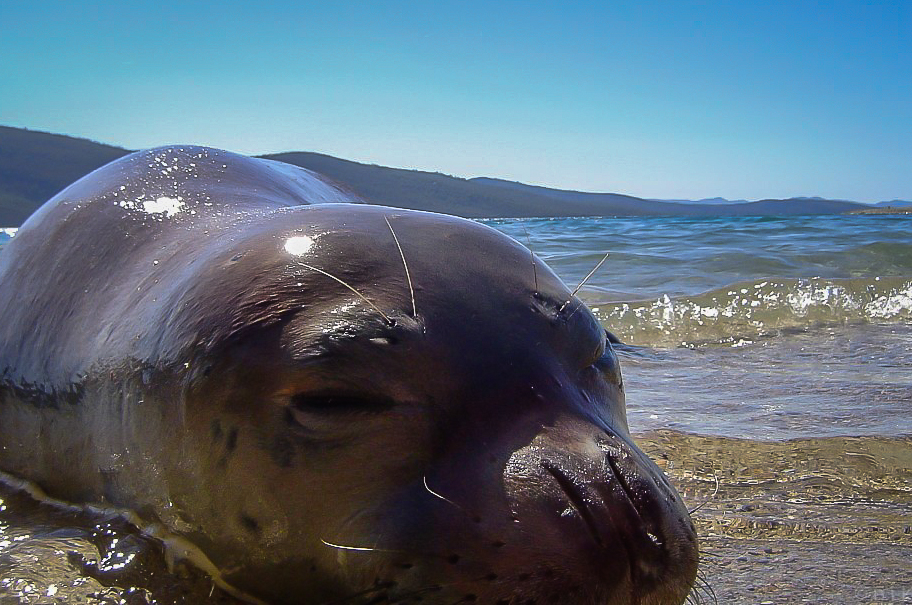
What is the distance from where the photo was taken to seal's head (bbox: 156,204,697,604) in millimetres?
1604

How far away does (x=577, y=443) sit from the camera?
173 centimetres

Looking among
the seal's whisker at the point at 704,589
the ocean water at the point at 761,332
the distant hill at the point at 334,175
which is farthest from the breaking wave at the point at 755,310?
the distant hill at the point at 334,175

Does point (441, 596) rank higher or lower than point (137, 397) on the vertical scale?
lower

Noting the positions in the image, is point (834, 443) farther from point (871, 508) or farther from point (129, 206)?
point (129, 206)

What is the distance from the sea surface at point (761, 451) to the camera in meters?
2.11

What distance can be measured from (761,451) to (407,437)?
6.44 ft

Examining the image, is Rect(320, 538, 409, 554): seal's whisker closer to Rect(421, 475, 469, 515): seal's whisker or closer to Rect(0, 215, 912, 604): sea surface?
Rect(421, 475, 469, 515): seal's whisker

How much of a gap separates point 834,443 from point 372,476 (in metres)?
2.21

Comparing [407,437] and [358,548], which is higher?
[407,437]

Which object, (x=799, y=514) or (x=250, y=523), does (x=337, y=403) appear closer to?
(x=250, y=523)

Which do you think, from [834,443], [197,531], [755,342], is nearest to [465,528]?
[197,531]

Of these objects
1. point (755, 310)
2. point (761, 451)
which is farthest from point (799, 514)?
point (755, 310)

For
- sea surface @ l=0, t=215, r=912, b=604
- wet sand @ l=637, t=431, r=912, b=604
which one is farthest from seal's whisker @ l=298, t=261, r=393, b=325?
wet sand @ l=637, t=431, r=912, b=604

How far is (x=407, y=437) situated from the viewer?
5.74ft
